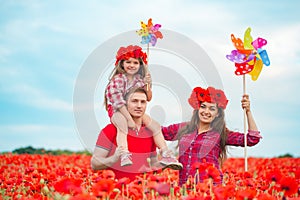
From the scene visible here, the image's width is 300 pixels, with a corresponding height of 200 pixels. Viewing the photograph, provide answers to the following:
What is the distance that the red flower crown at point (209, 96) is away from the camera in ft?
16.1

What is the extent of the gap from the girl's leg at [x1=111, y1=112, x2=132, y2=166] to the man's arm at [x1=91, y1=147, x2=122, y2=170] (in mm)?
65

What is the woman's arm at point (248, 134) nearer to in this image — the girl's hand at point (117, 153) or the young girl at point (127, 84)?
the young girl at point (127, 84)

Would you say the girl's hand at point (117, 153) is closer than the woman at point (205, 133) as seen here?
Yes

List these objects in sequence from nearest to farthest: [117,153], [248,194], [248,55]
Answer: [248,194], [117,153], [248,55]

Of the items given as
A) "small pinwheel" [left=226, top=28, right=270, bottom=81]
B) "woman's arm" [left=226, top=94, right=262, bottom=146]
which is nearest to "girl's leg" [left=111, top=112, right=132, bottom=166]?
"woman's arm" [left=226, top=94, right=262, bottom=146]

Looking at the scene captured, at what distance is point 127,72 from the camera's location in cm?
487

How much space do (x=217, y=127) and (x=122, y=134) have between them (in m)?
1.25

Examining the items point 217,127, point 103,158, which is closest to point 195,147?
point 217,127

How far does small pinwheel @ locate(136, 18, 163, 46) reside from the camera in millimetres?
5234

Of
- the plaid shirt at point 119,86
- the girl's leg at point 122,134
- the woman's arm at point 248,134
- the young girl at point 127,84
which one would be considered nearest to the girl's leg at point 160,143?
the young girl at point 127,84

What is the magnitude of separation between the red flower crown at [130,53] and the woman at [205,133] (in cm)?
74

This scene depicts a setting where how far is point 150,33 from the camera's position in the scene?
5242mm

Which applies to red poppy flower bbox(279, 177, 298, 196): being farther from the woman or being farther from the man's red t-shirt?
the woman

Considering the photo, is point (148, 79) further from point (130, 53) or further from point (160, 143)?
point (160, 143)
